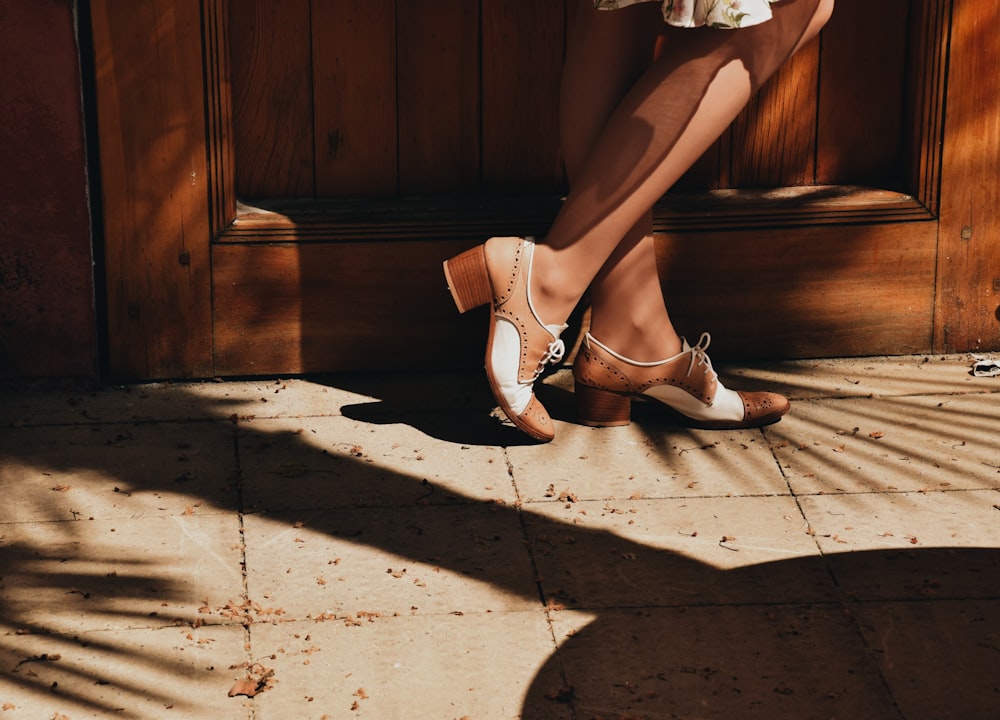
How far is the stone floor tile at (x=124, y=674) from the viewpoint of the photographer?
7.19 ft

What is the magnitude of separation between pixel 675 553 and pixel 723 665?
41 cm

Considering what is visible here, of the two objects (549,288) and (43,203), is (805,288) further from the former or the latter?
(43,203)

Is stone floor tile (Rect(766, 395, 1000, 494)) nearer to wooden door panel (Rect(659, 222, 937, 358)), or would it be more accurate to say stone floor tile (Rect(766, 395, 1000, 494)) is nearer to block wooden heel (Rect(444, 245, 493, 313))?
wooden door panel (Rect(659, 222, 937, 358))

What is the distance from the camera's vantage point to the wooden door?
345cm

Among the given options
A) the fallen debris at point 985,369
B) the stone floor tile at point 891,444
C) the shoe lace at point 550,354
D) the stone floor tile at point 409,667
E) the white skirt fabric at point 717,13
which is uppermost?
the white skirt fabric at point 717,13

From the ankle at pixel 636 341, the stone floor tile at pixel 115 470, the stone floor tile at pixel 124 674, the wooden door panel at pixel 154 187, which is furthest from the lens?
the wooden door panel at pixel 154 187

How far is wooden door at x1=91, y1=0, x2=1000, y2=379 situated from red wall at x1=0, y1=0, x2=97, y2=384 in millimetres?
72

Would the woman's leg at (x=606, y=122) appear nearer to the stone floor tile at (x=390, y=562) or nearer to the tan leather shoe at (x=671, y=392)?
the tan leather shoe at (x=671, y=392)

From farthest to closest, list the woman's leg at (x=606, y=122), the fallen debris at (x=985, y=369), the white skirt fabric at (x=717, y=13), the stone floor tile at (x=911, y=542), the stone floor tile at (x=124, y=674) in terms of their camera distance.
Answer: the fallen debris at (x=985, y=369), the woman's leg at (x=606, y=122), the white skirt fabric at (x=717, y=13), the stone floor tile at (x=911, y=542), the stone floor tile at (x=124, y=674)

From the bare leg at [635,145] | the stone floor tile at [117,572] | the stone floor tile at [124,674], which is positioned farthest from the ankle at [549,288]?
the stone floor tile at [124,674]

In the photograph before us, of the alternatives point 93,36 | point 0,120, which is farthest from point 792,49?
point 0,120

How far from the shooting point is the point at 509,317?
318 centimetres

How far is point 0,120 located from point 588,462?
1.62 m

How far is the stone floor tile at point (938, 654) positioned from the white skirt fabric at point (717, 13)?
1163 millimetres
